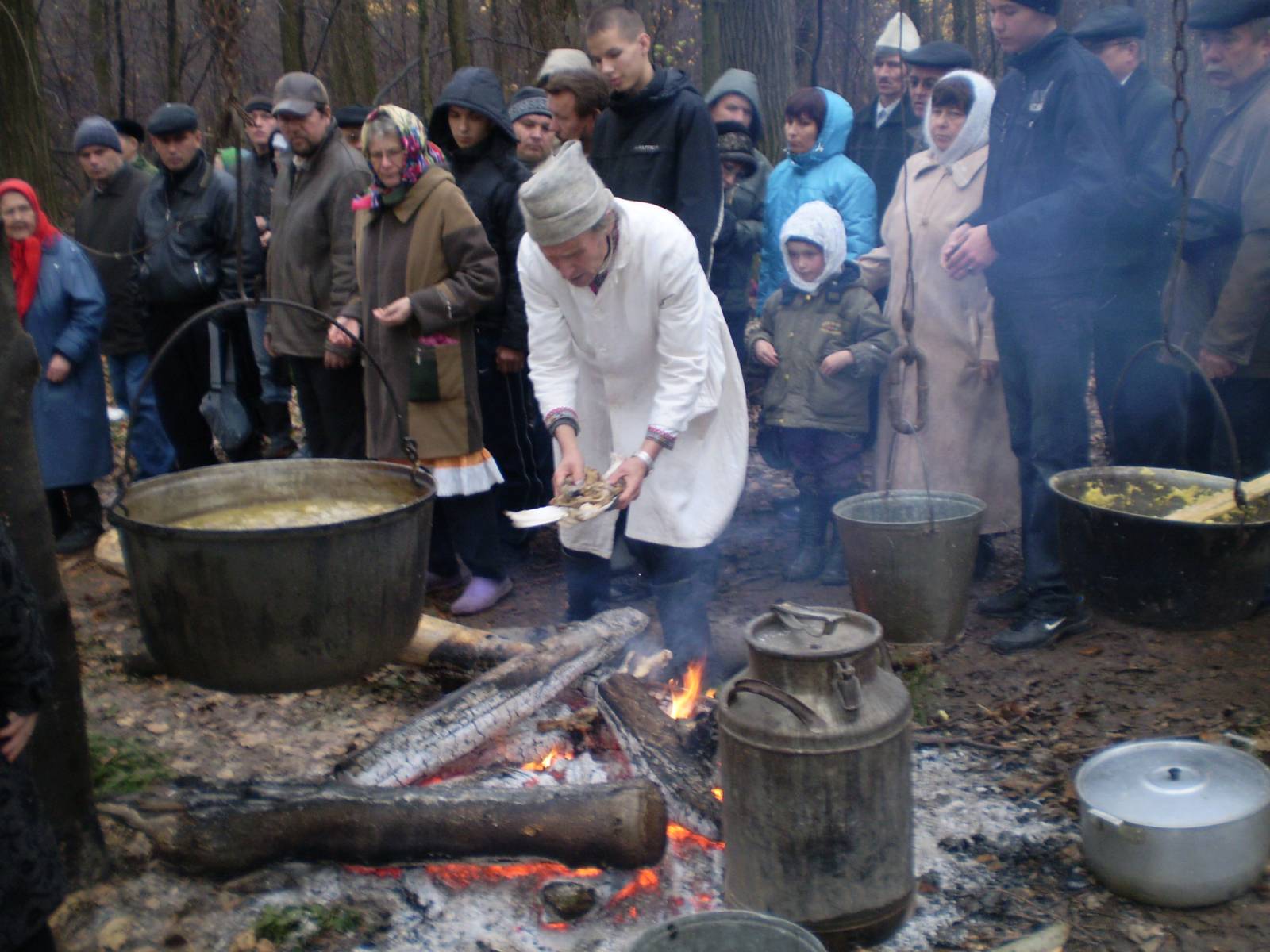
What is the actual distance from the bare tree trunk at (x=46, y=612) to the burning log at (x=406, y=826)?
0.56ft

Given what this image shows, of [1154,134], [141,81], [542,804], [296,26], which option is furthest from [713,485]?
[141,81]

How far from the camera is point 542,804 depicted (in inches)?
131

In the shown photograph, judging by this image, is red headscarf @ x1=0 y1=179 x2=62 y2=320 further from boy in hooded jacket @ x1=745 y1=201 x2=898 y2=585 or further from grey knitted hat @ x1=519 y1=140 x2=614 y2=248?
grey knitted hat @ x1=519 y1=140 x2=614 y2=248

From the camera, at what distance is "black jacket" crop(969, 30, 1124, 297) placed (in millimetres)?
4551

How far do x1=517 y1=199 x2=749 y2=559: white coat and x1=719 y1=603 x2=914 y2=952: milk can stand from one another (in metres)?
1.20

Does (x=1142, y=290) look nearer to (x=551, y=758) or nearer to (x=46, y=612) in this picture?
(x=551, y=758)

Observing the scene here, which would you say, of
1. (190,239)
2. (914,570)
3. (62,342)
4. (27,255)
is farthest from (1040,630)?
(27,255)

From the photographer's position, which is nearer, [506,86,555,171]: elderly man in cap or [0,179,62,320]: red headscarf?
[506,86,555,171]: elderly man in cap

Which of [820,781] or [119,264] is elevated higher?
[119,264]

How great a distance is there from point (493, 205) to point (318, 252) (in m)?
0.96

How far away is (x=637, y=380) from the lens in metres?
4.25

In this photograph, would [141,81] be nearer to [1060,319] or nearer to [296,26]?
[296,26]

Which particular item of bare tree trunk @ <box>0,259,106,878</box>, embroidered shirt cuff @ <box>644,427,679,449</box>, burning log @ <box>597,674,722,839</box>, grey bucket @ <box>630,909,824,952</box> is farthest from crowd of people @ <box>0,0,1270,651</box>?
grey bucket @ <box>630,909,824,952</box>

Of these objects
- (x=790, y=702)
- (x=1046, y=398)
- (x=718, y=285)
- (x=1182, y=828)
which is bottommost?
(x=1182, y=828)
